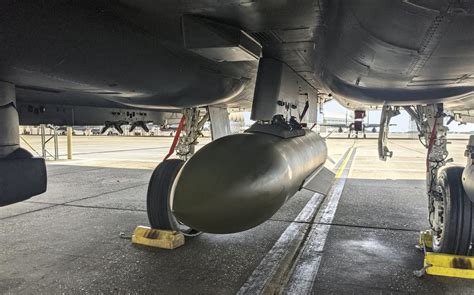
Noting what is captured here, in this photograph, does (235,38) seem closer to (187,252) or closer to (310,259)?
(310,259)

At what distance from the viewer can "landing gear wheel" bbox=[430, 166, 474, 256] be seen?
3.56 m

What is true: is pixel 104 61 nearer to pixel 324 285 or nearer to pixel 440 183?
pixel 324 285

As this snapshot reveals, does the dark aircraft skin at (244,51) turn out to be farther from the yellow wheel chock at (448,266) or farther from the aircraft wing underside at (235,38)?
the yellow wheel chock at (448,266)

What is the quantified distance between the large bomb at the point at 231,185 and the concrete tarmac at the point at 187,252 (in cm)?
123

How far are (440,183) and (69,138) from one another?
14439 millimetres

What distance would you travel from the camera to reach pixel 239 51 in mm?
2303

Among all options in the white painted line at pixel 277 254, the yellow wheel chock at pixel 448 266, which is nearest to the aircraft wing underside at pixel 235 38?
the yellow wheel chock at pixel 448 266

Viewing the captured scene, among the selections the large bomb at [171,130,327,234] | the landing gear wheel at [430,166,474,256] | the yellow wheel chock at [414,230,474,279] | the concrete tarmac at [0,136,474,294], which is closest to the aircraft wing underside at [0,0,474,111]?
the large bomb at [171,130,327,234]

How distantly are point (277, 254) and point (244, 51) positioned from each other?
2440 mm

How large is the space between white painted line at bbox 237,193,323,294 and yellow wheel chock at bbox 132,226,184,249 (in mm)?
1077

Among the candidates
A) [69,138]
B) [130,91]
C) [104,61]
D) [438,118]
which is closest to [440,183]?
[438,118]

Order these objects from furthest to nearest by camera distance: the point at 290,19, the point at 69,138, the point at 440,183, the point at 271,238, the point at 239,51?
the point at 69,138
the point at 271,238
the point at 440,183
the point at 239,51
the point at 290,19

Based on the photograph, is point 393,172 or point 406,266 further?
point 393,172

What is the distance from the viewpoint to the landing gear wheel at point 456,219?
11.7 feet
